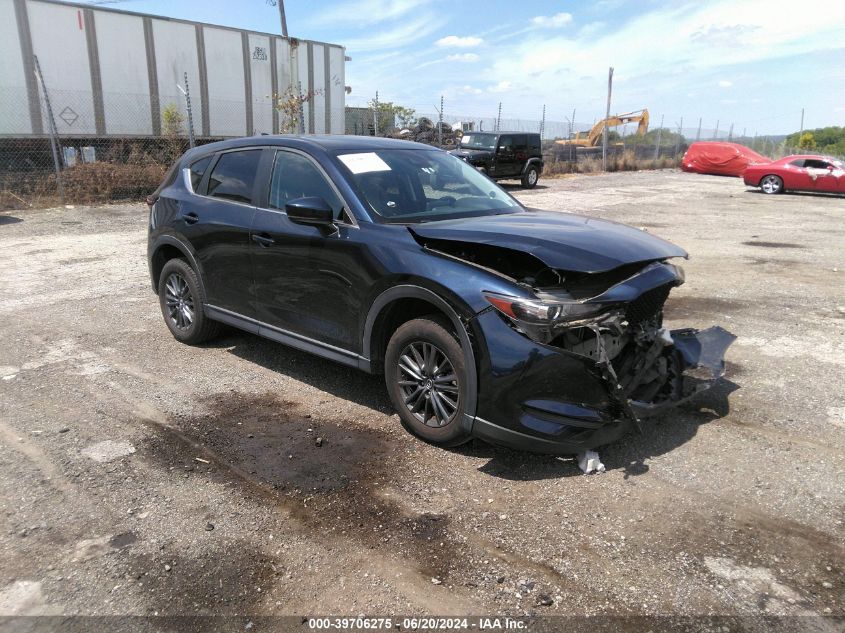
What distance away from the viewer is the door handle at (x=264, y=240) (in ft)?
15.1

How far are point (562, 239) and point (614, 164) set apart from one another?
111ft

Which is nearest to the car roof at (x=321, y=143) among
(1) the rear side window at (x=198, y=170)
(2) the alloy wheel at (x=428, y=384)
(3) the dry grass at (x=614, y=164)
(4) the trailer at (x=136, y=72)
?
(1) the rear side window at (x=198, y=170)

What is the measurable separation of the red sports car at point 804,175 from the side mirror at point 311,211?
22.6 meters

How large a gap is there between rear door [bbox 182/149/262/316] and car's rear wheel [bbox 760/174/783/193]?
22.3m

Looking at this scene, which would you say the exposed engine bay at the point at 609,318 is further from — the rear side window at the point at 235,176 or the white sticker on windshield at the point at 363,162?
the rear side window at the point at 235,176

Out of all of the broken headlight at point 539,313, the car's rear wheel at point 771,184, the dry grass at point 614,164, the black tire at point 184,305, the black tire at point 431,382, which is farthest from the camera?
the dry grass at point 614,164

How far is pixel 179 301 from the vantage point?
5723 millimetres

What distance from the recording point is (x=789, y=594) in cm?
264

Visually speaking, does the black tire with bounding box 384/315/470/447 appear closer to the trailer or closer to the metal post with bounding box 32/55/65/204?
the metal post with bounding box 32/55/65/204

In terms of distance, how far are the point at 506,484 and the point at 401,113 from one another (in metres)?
35.3

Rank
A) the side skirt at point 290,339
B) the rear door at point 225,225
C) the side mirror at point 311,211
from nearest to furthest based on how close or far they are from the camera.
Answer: the side mirror at point 311,211 → the side skirt at point 290,339 → the rear door at point 225,225

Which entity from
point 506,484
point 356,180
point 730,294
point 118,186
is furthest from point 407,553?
point 118,186

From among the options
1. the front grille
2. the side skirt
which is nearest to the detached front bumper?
the front grille

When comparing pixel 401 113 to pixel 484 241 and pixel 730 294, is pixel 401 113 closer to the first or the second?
pixel 730 294
